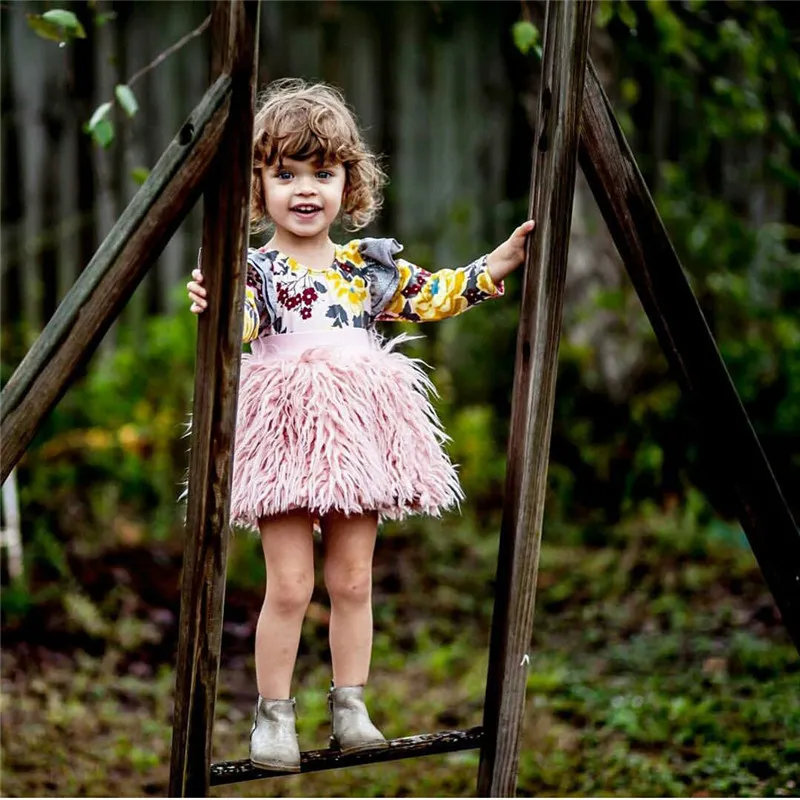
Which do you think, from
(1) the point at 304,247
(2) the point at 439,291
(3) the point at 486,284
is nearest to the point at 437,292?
(2) the point at 439,291

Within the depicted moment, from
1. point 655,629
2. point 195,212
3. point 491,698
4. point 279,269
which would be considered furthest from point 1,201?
point 491,698

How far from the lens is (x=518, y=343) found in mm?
2510

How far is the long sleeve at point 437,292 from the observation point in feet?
8.61

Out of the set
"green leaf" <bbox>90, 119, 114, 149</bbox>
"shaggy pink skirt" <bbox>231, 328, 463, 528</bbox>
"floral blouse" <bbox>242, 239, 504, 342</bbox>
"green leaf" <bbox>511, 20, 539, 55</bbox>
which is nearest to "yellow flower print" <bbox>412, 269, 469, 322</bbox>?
"floral blouse" <bbox>242, 239, 504, 342</bbox>

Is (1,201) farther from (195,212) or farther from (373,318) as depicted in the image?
(373,318)

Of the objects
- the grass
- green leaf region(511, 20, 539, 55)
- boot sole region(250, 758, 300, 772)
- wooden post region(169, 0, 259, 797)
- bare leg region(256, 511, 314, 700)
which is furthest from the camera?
the grass

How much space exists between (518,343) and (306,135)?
614 mm

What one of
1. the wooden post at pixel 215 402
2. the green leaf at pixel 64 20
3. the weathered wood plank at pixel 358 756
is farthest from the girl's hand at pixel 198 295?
the weathered wood plank at pixel 358 756

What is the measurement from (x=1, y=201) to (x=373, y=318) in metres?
4.75

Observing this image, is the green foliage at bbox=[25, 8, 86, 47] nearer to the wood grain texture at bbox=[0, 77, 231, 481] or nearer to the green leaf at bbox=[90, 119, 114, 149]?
the green leaf at bbox=[90, 119, 114, 149]

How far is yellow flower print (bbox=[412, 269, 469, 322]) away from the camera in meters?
2.63

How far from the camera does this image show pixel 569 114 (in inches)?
95.9

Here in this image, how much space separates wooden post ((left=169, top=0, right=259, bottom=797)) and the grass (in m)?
1.40

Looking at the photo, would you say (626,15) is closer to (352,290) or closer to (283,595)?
(352,290)
